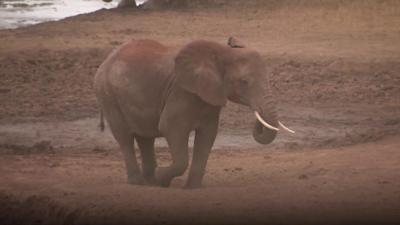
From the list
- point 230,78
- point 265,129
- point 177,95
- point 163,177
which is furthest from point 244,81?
point 163,177

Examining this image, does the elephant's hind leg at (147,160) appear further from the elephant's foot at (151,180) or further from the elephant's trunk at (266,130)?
the elephant's trunk at (266,130)

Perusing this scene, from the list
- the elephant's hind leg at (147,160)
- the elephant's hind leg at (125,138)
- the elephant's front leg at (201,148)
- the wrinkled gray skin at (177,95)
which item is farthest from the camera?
the elephant's hind leg at (147,160)

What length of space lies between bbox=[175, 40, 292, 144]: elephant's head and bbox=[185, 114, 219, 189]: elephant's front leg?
0.35 meters

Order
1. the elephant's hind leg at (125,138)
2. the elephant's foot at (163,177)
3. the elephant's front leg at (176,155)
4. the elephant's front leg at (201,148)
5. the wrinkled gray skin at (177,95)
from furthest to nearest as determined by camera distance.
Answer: the elephant's hind leg at (125,138) → the elephant's foot at (163,177) → the elephant's front leg at (201,148) → the elephant's front leg at (176,155) → the wrinkled gray skin at (177,95)

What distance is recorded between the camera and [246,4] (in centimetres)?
2466

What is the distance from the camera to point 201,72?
873cm

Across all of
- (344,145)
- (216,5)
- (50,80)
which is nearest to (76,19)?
(216,5)

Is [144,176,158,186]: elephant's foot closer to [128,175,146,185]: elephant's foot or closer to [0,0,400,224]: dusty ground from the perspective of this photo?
[128,175,146,185]: elephant's foot

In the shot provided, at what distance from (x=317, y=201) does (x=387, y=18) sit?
1361 centimetres

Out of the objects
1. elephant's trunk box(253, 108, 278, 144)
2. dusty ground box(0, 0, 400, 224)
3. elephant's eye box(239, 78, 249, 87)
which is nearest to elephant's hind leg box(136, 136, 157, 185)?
dusty ground box(0, 0, 400, 224)

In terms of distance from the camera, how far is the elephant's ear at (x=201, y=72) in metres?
8.68

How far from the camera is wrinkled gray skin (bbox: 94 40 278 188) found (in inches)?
341

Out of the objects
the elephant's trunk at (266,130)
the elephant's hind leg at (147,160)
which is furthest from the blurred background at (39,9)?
the elephant's trunk at (266,130)

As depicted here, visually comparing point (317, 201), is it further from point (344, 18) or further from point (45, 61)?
point (344, 18)
